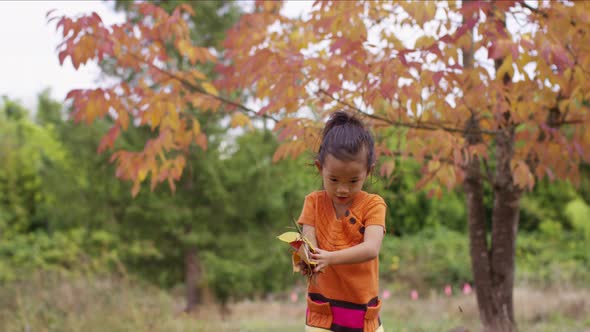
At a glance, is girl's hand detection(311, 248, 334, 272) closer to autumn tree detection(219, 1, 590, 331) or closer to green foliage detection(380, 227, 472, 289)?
autumn tree detection(219, 1, 590, 331)

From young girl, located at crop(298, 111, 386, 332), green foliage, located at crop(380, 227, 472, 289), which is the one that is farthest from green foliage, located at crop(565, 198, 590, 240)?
young girl, located at crop(298, 111, 386, 332)

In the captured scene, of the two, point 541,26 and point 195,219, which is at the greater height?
point 541,26

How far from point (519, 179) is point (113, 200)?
277 inches

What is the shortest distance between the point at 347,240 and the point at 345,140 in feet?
1.49

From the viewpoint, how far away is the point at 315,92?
403 cm

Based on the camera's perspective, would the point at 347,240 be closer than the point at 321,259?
No

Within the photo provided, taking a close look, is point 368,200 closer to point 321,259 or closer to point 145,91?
point 321,259

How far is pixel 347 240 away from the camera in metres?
2.33

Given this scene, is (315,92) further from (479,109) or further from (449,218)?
(449,218)

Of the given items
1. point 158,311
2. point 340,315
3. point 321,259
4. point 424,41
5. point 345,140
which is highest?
point 424,41

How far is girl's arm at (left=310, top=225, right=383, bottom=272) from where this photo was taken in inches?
78.8

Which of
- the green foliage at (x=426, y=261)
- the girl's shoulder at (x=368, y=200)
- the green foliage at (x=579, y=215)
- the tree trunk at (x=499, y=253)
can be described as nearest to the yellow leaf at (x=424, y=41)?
the tree trunk at (x=499, y=253)

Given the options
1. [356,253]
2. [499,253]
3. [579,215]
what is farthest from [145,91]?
[579,215]

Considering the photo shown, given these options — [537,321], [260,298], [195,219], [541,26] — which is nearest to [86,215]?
[195,219]
